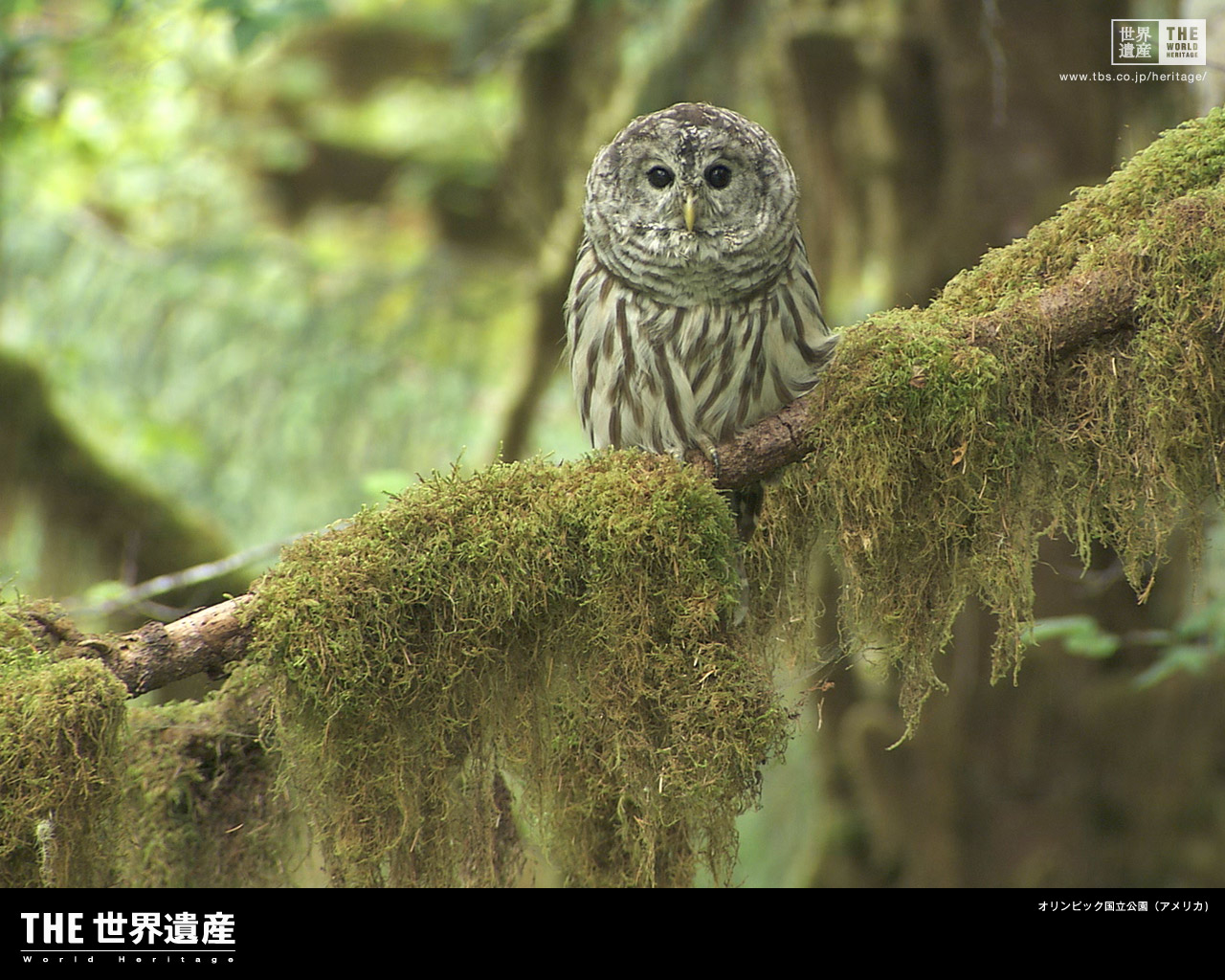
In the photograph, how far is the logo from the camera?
3.87 meters

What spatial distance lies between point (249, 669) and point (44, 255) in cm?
388

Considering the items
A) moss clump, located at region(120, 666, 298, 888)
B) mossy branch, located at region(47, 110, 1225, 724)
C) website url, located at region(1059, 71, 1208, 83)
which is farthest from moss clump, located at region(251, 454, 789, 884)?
website url, located at region(1059, 71, 1208, 83)

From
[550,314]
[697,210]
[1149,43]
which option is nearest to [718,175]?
[697,210]

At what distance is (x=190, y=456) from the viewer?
5.21 metres

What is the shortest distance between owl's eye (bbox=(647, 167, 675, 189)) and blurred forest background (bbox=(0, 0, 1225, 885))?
1.12m

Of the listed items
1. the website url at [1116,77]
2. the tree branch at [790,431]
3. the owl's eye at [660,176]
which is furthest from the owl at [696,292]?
the website url at [1116,77]

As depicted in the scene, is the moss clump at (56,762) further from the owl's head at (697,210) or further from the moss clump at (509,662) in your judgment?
the owl's head at (697,210)

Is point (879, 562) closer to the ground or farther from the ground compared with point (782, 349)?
closer to the ground

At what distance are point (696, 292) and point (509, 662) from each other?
108 centimetres

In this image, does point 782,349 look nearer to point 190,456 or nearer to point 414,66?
point 190,456

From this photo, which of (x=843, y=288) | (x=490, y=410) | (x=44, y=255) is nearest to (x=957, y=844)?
(x=843, y=288)

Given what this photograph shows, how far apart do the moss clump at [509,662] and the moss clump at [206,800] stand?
38cm

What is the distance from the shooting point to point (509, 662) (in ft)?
7.88

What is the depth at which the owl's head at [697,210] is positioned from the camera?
289 centimetres
